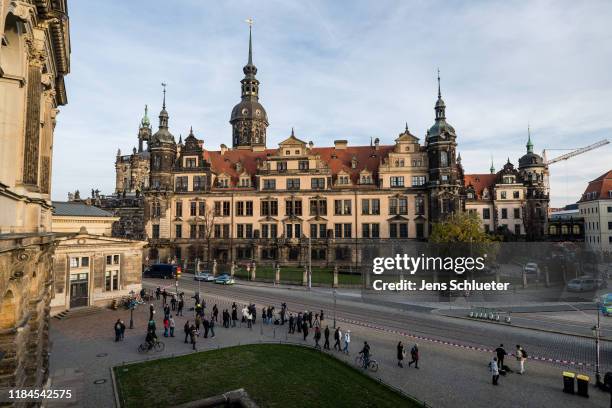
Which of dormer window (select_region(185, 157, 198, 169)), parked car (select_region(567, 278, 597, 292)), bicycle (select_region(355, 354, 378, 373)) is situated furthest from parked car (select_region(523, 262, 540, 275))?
dormer window (select_region(185, 157, 198, 169))

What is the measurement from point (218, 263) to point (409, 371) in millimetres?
44766

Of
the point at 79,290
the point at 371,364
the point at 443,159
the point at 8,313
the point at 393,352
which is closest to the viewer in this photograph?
the point at 8,313

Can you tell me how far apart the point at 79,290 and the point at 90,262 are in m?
2.39

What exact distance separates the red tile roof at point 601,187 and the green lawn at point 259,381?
8332 centimetres

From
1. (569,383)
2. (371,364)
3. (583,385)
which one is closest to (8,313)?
(371,364)

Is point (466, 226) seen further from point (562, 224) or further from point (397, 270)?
point (562, 224)

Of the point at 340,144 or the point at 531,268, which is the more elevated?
the point at 340,144

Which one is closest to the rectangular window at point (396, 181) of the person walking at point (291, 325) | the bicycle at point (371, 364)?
the person walking at point (291, 325)

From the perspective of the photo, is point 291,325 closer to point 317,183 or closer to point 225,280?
point 225,280

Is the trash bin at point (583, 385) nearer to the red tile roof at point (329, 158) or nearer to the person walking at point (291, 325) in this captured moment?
the person walking at point (291, 325)

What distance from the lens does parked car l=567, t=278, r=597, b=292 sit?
3738cm

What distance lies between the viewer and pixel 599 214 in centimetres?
7662

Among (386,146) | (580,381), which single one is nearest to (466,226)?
(386,146)

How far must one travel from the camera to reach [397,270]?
38.8 m
